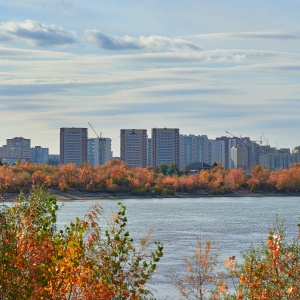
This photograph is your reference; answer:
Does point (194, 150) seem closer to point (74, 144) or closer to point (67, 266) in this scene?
point (74, 144)

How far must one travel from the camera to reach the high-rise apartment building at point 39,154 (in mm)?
184875

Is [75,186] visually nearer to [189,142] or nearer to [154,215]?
[154,215]

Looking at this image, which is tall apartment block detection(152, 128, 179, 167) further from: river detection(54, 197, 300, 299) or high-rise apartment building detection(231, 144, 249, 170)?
river detection(54, 197, 300, 299)

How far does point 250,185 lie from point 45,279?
293 feet

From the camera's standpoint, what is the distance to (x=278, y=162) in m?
176

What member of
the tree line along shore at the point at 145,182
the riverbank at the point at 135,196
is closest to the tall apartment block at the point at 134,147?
A: the tree line along shore at the point at 145,182

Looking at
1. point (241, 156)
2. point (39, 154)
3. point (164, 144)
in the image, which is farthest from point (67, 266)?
point (39, 154)

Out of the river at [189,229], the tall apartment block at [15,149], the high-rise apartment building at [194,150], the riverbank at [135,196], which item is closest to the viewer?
the river at [189,229]

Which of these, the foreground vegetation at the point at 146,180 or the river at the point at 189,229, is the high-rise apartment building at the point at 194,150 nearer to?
the foreground vegetation at the point at 146,180

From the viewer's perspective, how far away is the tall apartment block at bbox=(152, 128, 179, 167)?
497 feet

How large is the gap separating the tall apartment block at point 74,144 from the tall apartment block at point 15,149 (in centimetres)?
2162

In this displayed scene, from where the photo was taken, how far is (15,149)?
Result: 17375 cm

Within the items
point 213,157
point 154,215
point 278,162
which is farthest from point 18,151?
point 154,215

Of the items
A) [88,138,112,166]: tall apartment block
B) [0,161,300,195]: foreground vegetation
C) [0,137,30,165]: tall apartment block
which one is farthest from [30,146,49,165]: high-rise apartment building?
[0,161,300,195]: foreground vegetation
